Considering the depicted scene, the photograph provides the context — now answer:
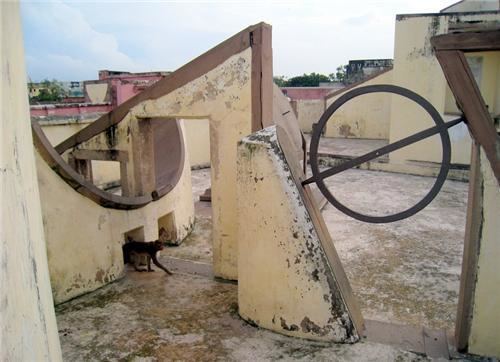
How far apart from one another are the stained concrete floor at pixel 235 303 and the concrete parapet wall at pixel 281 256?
0.18 meters

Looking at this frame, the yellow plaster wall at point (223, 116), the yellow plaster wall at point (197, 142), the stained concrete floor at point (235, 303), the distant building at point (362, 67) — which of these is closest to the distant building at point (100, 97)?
the yellow plaster wall at point (197, 142)

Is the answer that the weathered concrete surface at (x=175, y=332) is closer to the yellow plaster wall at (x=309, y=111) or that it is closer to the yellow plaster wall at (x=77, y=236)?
the yellow plaster wall at (x=77, y=236)

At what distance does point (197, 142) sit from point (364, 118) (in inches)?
249

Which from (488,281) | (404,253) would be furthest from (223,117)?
(404,253)

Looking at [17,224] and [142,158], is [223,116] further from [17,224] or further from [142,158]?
[17,224]

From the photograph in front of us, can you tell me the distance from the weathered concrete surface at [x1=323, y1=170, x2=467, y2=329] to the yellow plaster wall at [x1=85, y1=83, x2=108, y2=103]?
32.4 ft

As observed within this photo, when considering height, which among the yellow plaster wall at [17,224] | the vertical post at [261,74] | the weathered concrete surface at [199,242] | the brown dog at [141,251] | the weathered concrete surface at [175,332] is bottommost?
the weathered concrete surface at [199,242]

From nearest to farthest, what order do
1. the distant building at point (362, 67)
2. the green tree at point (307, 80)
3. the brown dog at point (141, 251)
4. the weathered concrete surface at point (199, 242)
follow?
the brown dog at point (141, 251) → the weathered concrete surface at point (199, 242) → the distant building at point (362, 67) → the green tree at point (307, 80)

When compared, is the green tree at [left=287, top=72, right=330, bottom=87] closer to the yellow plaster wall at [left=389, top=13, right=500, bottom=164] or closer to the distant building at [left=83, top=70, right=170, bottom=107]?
the distant building at [left=83, top=70, right=170, bottom=107]

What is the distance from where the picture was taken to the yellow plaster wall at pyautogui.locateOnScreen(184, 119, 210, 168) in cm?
1438

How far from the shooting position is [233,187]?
560 cm

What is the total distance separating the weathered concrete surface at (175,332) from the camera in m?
3.72

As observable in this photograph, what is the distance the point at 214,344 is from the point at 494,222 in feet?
8.42

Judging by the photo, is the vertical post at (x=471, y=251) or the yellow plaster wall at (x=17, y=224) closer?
the yellow plaster wall at (x=17, y=224)
